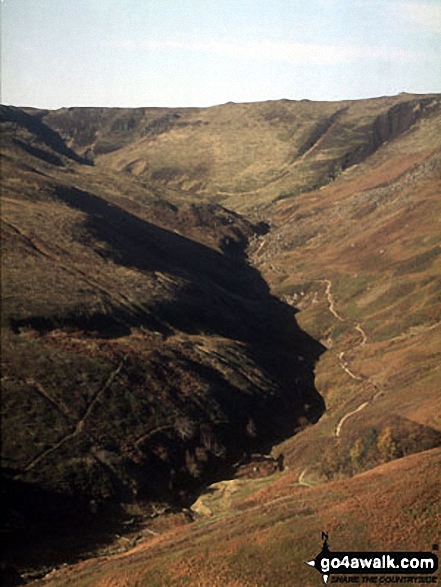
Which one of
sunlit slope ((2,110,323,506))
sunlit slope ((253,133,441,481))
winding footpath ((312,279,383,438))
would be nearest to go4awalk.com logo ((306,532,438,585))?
sunlit slope ((253,133,441,481))

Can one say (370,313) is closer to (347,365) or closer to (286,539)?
(347,365)

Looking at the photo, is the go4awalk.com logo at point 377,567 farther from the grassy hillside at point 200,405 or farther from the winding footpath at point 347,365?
the winding footpath at point 347,365

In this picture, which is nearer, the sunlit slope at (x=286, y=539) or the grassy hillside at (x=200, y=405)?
the sunlit slope at (x=286, y=539)

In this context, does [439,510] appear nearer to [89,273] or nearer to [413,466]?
[413,466]

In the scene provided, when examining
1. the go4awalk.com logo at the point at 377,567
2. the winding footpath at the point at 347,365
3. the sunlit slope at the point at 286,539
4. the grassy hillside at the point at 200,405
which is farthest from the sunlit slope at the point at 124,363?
the go4awalk.com logo at the point at 377,567

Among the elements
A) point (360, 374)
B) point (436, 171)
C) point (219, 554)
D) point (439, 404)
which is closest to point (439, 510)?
point (219, 554)

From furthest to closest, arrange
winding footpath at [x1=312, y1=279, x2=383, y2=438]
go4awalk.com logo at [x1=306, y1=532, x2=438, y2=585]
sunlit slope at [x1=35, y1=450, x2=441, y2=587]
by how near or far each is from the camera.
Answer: winding footpath at [x1=312, y1=279, x2=383, y2=438] → sunlit slope at [x1=35, y1=450, x2=441, y2=587] → go4awalk.com logo at [x1=306, y1=532, x2=438, y2=585]

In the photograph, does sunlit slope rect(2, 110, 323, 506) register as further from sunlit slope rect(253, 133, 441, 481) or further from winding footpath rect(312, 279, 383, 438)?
sunlit slope rect(253, 133, 441, 481)

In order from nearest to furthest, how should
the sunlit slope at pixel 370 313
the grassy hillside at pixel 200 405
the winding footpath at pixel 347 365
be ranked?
the grassy hillside at pixel 200 405 → the sunlit slope at pixel 370 313 → the winding footpath at pixel 347 365

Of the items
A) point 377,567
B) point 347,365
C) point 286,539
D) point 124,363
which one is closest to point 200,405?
point 124,363
